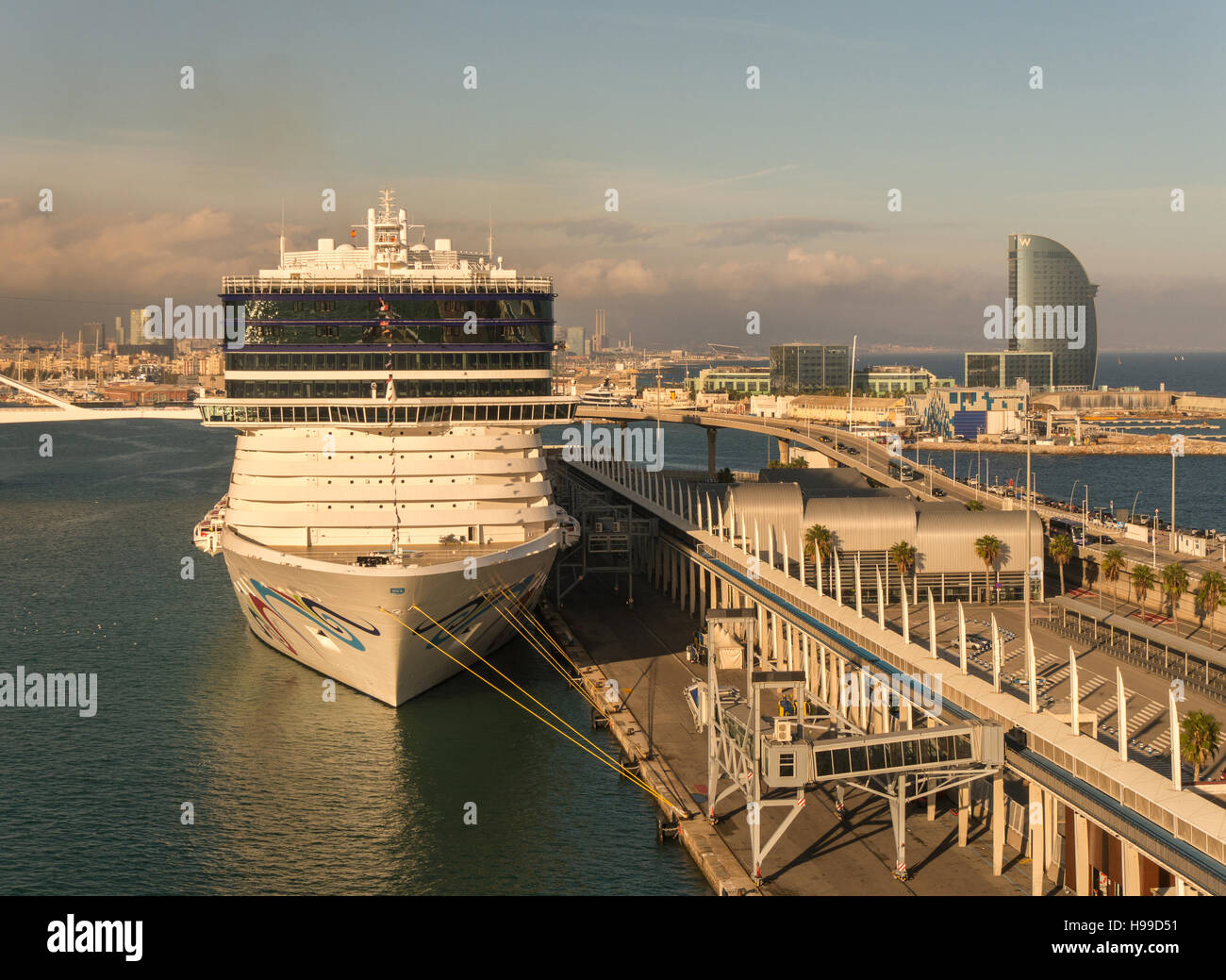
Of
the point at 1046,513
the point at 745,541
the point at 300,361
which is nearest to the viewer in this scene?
the point at 300,361

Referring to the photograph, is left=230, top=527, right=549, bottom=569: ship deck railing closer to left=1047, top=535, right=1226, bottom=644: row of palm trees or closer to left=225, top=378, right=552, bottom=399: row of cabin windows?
left=225, top=378, right=552, bottom=399: row of cabin windows

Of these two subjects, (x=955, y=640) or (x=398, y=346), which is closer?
(x=955, y=640)

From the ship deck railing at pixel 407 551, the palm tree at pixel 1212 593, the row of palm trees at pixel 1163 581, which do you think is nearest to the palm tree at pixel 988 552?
the row of palm trees at pixel 1163 581

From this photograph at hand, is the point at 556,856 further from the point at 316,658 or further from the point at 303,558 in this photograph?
the point at 316,658

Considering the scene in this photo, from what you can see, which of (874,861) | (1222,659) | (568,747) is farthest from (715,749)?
(1222,659)

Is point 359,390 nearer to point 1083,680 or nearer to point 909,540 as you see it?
point 909,540

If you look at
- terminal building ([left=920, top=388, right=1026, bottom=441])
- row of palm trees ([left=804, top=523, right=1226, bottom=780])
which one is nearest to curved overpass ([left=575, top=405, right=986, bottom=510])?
row of palm trees ([left=804, top=523, right=1226, bottom=780])

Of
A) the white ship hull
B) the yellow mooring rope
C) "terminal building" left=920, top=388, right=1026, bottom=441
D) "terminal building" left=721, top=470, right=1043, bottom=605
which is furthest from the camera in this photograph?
"terminal building" left=920, top=388, right=1026, bottom=441
